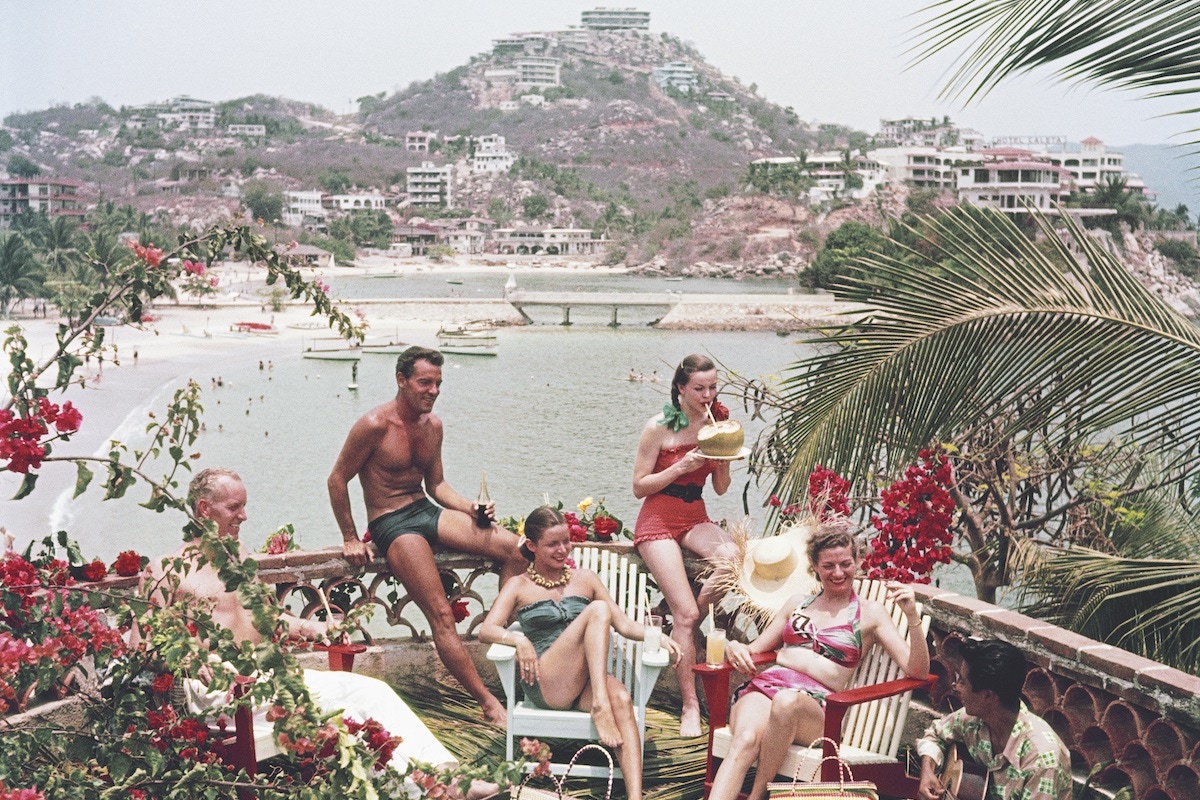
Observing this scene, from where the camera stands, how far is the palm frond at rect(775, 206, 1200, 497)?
438 centimetres

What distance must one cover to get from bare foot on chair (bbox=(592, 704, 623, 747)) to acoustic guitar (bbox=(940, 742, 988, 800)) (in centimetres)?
108

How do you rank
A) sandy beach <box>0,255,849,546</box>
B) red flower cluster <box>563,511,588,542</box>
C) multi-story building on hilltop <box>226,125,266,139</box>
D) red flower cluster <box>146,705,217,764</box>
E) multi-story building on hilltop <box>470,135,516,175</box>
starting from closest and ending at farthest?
red flower cluster <box>146,705,217,764</box> → red flower cluster <box>563,511,588,542</box> → sandy beach <box>0,255,849,546</box> → multi-story building on hilltop <box>470,135,516,175</box> → multi-story building on hilltop <box>226,125,266,139</box>

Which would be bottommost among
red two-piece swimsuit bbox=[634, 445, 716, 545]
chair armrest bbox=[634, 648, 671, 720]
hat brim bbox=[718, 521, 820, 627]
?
chair armrest bbox=[634, 648, 671, 720]

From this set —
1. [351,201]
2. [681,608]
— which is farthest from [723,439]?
[351,201]

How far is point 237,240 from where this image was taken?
3617 millimetres

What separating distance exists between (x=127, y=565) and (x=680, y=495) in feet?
6.52

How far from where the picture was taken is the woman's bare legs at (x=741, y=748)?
3701mm

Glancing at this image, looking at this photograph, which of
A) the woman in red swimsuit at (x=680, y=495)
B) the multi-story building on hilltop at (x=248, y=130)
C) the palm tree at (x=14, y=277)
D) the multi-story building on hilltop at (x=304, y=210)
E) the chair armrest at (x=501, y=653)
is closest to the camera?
the chair armrest at (x=501, y=653)

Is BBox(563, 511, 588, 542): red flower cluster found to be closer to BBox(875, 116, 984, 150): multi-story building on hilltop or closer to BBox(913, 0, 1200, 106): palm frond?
BBox(913, 0, 1200, 106): palm frond

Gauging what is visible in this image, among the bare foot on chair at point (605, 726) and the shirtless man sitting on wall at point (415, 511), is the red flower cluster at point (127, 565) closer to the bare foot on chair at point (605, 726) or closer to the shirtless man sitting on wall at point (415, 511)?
the shirtless man sitting on wall at point (415, 511)

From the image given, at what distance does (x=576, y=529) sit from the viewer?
5.20 m

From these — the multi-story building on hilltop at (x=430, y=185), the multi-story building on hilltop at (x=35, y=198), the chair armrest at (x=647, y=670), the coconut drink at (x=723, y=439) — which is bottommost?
the chair armrest at (x=647, y=670)

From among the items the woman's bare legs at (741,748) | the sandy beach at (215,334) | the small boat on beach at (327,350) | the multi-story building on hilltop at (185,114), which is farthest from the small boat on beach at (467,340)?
the multi-story building on hilltop at (185,114)

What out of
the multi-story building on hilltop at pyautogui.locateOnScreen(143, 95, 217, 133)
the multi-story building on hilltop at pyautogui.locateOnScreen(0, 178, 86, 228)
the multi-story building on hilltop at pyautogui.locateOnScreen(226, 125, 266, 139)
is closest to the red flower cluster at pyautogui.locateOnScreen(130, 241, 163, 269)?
the multi-story building on hilltop at pyautogui.locateOnScreen(0, 178, 86, 228)
